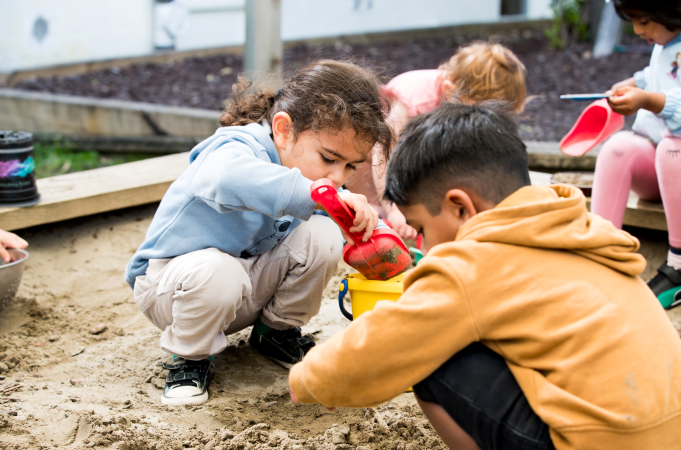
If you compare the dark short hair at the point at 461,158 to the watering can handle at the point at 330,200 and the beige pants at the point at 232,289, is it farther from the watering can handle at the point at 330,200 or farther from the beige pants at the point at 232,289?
the beige pants at the point at 232,289

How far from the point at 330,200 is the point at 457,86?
1358mm

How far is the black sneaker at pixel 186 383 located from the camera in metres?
1.83

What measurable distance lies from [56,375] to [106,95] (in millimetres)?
4089

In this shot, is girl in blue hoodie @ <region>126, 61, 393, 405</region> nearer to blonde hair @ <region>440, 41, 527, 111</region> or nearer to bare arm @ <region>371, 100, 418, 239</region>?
bare arm @ <region>371, 100, 418, 239</region>

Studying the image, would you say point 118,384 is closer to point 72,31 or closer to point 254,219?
point 254,219

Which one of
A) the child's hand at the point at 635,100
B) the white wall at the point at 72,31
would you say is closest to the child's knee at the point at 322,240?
the child's hand at the point at 635,100

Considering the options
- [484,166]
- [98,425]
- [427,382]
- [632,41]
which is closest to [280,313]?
[98,425]

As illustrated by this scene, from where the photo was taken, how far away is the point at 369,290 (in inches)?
68.7

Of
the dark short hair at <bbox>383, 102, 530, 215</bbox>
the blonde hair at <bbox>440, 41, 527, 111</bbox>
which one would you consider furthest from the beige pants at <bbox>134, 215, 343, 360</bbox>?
the blonde hair at <bbox>440, 41, 527, 111</bbox>

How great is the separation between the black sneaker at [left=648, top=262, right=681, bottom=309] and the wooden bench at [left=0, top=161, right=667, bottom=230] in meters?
0.34

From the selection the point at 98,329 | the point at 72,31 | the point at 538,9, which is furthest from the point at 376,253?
the point at 538,9

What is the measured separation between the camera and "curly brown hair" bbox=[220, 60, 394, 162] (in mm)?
1823

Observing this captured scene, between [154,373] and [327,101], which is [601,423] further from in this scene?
[154,373]

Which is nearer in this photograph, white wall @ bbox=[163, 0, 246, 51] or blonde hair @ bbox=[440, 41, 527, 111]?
blonde hair @ bbox=[440, 41, 527, 111]
